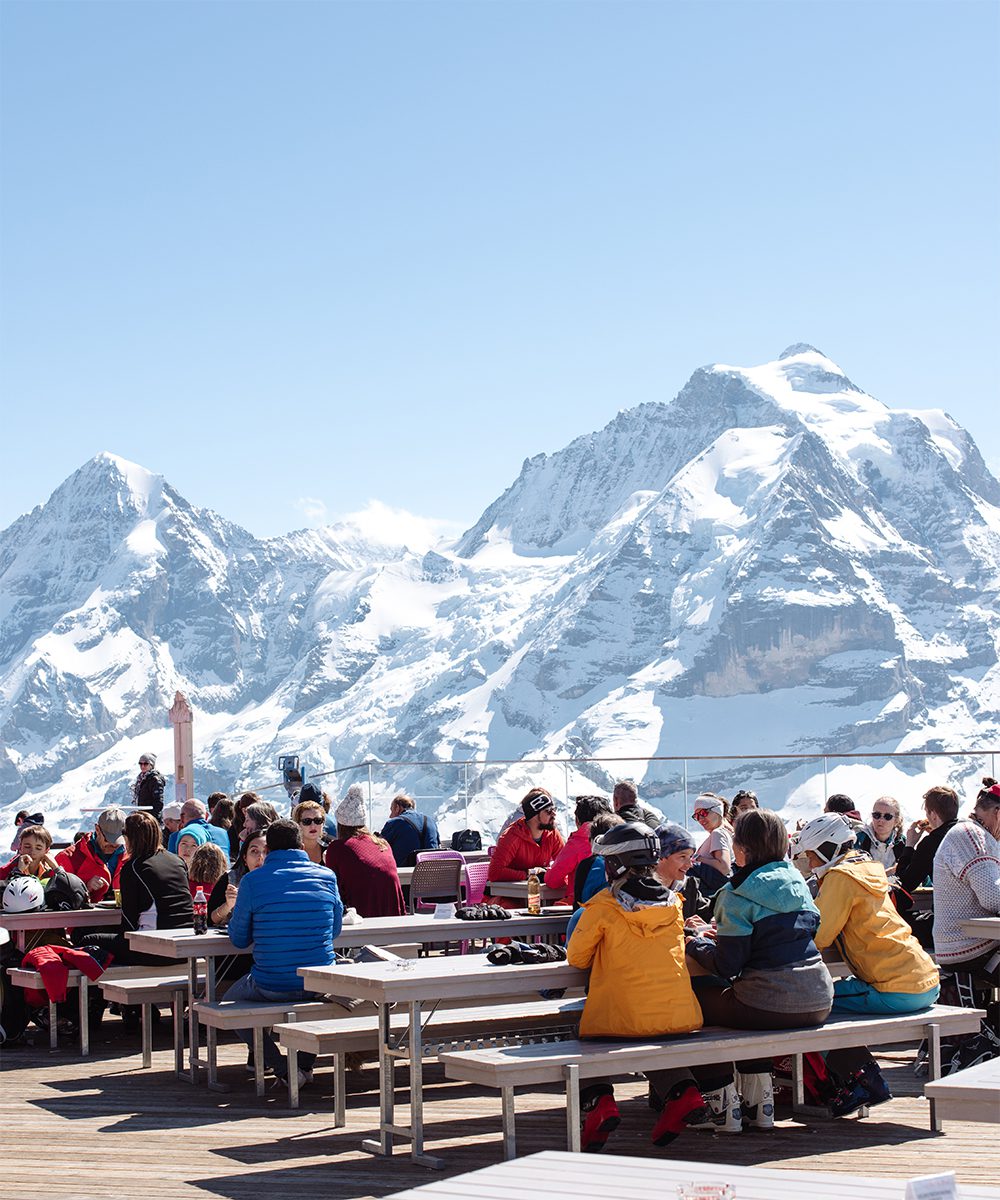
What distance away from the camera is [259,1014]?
625 centimetres

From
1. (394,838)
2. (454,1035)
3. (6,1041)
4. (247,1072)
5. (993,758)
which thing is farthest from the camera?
(993,758)

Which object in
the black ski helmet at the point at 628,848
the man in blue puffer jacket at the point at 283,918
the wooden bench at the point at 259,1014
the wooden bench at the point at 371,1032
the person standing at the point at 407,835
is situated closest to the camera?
the black ski helmet at the point at 628,848

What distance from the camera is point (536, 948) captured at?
5812mm

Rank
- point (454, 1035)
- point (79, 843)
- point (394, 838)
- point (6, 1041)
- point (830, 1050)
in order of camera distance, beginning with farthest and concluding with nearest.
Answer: point (394, 838) < point (79, 843) < point (6, 1041) < point (454, 1035) < point (830, 1050)

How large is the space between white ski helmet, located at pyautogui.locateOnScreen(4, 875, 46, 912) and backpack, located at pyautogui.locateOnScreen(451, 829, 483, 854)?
566 centimetres

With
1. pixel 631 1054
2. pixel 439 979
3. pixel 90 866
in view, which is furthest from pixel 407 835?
pixel 631 1054

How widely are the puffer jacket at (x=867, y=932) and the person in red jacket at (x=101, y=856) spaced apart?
14.1 feet

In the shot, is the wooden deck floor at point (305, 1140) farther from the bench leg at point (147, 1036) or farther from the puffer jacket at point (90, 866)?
the puffer jacket at point (90, 866)

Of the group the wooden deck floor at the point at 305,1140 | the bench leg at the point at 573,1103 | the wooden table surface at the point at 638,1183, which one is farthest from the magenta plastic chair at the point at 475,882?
the wooden table surface at the point at 638,1183

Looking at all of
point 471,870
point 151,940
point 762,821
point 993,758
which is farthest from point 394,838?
point 762,821

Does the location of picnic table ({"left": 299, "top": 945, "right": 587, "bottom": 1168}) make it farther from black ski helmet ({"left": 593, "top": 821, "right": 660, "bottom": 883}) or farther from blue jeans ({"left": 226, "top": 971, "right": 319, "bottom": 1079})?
blue jeans ({"left": 226, "top": 971, "right": 319, "bottom": 1079})

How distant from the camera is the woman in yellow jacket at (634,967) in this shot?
5.16 m

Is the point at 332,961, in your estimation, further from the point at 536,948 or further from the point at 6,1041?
the point at 6,1041

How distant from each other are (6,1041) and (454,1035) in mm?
2715
